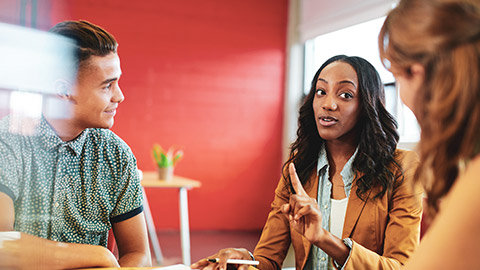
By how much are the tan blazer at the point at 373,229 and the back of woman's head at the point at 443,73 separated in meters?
0.42

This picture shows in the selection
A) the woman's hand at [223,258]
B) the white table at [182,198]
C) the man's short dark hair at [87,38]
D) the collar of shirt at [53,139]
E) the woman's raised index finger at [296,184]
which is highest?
the man's short dark hair at [87,38]

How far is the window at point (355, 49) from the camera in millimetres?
1098

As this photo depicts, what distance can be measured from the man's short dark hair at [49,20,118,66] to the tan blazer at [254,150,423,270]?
53 centimetres

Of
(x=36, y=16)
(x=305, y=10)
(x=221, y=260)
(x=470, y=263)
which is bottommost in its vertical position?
(x=221, y=260)

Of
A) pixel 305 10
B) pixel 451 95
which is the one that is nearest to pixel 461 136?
pixel 451 95

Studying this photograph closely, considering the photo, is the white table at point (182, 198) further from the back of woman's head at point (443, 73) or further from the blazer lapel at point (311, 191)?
the back of woman's head at point (443, 73)

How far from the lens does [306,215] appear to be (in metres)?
0.85

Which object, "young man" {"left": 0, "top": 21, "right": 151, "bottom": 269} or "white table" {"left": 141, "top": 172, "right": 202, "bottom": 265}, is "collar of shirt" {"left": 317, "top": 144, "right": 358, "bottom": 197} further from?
"white table" {"left": 141, "top": 172, "right": 202, "bottom": 265}

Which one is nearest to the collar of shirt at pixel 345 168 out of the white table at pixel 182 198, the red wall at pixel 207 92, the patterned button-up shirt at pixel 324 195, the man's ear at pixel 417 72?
the patterned button-up shirt at pixel 324 195

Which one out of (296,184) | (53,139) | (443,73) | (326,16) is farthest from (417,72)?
(326,16)

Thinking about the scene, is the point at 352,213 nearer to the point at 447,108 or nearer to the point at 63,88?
the point at 447,108

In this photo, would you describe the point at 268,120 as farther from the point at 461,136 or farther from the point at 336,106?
the point at 461,136

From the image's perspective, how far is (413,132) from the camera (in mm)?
1586

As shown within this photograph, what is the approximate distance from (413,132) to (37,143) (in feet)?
4.31
